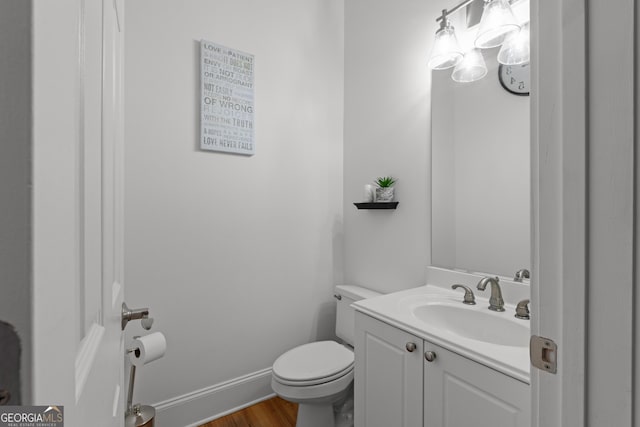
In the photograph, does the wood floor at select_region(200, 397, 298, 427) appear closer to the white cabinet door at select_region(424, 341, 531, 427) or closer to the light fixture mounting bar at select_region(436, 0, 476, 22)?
the white cabinet door at select_region(424, 341, 531, 427)

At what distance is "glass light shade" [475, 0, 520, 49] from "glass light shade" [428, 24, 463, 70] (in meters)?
0.12

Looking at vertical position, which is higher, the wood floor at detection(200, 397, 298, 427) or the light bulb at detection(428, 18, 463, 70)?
the light bulb at detection(428, 18, 463, 70)

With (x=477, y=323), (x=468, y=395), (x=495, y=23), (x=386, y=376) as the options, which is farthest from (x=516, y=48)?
(x=386, y=376)

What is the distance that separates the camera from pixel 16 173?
0.56ft

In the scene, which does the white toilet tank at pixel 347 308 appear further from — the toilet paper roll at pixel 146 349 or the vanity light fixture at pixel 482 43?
the vanity light fixture at pixel 482 43

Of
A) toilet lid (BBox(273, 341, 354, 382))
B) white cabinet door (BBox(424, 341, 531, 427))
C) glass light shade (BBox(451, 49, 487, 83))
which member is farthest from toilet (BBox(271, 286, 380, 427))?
glass light shade (BBox(451, 49, 487, 83))

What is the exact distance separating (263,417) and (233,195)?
1.23 metres

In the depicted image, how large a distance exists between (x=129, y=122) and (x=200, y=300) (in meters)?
0.93

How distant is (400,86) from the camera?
1.69 meters

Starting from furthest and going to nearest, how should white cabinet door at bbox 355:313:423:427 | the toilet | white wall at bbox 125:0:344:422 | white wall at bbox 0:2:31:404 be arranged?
white wall at bbox 125:0:344:422
the toilet
white cabinet door at bbox 355:313:423:427
white wall at bbox 0:2:31:404

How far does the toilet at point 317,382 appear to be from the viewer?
1337 millimetres

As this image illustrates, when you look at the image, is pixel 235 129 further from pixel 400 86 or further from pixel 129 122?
pixel 400 86

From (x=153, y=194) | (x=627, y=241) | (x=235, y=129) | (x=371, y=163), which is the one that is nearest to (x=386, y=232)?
(x=371, y=163)

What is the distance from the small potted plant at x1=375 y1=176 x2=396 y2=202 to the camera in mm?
1697
